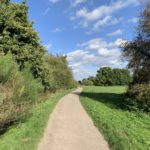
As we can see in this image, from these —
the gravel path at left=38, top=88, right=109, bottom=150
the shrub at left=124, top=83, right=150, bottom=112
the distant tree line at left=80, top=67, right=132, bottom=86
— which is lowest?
the gravel path at left=38, top=88, right=109, bottom=150

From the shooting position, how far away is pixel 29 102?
17.0 metres

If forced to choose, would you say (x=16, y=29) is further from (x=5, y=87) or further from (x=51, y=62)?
(x=51, y=62)

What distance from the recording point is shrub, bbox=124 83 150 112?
2438cm

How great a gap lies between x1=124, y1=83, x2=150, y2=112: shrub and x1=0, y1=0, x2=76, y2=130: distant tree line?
7.27 metres

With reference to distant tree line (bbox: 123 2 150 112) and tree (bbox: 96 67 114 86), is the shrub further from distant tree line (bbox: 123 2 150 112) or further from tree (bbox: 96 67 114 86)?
tree (bbox: 96 67 114 86)

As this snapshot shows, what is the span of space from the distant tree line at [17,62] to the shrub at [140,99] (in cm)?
727

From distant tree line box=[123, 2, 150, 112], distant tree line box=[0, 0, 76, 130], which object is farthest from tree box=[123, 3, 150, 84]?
distant tree line box=[0, 0, 76, 130]

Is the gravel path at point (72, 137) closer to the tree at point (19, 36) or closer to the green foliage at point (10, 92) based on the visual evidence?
the green foliage at point (10, 92)

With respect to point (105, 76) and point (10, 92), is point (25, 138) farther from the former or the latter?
point (105, 76)

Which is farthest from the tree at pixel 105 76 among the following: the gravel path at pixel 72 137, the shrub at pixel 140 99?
the gravel path at pixel 72 137

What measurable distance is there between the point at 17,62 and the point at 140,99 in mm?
9743

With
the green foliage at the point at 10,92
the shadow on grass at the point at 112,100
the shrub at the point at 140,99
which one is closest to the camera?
the green foliage at the point at 10,92

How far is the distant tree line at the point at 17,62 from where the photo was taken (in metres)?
14.1

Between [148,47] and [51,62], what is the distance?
37.5 m
